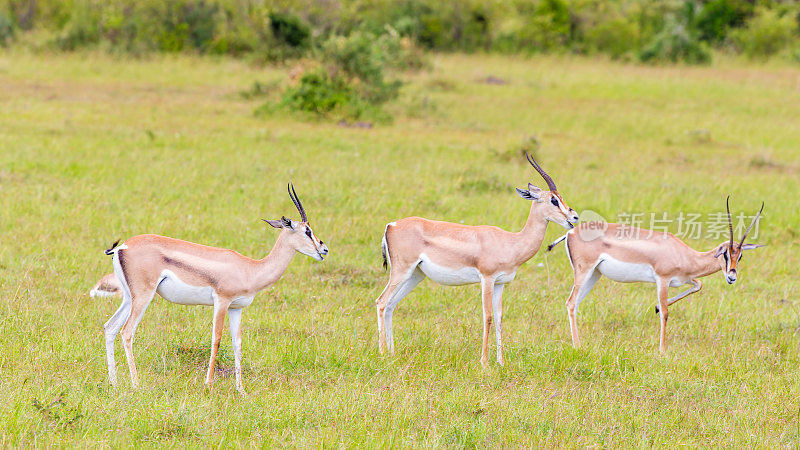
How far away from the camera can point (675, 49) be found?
86.1ft

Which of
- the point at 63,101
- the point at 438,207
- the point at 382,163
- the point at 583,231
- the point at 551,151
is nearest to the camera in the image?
the point at 583,231

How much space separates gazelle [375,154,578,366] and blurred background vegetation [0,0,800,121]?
1335 cm

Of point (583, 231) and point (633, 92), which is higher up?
point (583, 231)

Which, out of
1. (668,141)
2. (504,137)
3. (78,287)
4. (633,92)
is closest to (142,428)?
(78,287)

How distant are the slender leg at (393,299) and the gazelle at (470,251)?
1cm

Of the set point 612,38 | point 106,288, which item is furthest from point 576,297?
point 612,38

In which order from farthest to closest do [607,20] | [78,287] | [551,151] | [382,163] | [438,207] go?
[607,20] → [551,151] → [382,163] → [438,207] → [78,287]

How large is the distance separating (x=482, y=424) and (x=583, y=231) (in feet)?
7.44

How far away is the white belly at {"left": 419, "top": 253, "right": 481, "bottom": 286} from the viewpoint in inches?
236

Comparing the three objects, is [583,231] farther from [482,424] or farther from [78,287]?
[78,287]

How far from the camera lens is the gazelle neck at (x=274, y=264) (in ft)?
17.3

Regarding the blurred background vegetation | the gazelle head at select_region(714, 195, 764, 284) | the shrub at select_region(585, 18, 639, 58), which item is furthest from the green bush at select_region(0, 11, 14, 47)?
the gazelle head at select_region(714, 195, 764, 284)

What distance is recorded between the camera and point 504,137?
51.1ft

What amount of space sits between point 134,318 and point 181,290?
0.96 feet
